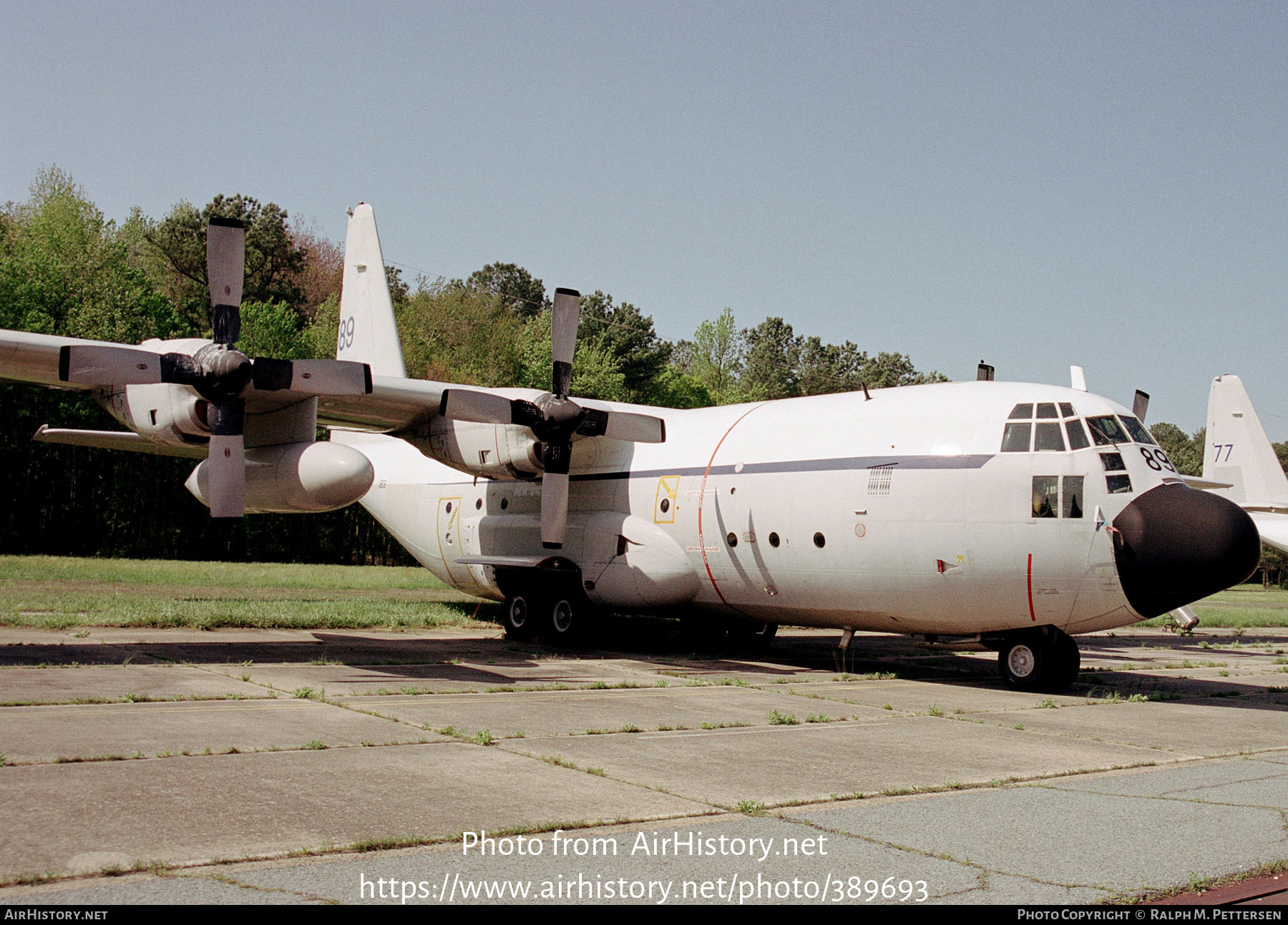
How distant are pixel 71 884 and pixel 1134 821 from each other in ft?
19.0

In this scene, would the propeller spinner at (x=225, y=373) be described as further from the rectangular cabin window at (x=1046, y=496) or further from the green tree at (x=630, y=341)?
the green tree at (x=630, y=341)

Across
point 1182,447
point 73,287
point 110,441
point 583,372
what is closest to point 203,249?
point 73,287

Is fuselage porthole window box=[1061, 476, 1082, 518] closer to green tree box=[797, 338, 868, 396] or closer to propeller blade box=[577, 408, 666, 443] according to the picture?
propeller blade box=[577, 408, 666, 443]


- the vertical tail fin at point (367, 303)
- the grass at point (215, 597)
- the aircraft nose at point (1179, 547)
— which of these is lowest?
the grass at point (215, 597)

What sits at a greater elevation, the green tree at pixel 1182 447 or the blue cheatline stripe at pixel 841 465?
the green tree at pixel 1182 447

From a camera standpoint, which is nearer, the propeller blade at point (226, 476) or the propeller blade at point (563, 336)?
the propeller blade at point (226, 476)

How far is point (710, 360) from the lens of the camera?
Result: 81938mm

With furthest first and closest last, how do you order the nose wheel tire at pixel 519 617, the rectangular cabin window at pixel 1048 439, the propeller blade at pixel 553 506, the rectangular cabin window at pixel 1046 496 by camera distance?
1. the nose wheel tire at pixel 519 617
2. the propeller blade at pixel 553 506
3. the rectangular cabin window at pixel 1048 439
4. the rectangular cabin window at pixel 1046 496

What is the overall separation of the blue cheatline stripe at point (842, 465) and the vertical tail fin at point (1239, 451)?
18.7 metres

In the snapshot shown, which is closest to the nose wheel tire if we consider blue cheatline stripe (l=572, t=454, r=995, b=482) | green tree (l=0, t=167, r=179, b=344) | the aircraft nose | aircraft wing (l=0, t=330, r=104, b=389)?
blue cheatline stripe (l=572, t=454, r=995, b=482)

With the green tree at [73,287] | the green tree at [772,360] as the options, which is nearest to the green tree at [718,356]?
the green tree at [772,360]

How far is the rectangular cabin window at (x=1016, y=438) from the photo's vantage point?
41.5 ft

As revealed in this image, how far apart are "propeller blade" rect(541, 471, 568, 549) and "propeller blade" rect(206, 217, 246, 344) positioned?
4943mm

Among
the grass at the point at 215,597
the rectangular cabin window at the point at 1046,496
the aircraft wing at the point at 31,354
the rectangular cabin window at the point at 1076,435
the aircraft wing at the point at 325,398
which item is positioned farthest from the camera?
the grass at the point at 215,597
